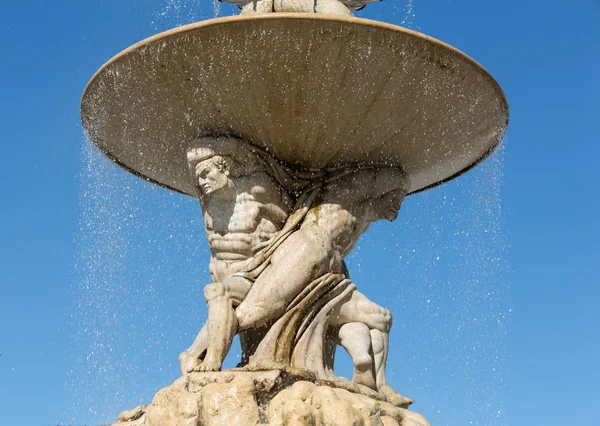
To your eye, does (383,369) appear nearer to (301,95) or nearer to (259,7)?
(301,95)

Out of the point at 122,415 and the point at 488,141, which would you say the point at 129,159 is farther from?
the point at 488,141

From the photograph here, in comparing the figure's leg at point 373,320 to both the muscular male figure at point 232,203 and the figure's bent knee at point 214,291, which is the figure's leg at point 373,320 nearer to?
the muscular male figure at point 232,203

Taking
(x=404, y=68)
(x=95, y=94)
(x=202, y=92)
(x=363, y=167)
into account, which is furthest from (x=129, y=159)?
(x=404, y=68)


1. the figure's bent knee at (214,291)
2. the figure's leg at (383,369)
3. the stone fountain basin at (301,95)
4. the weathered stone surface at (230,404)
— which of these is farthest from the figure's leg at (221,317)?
the stone fountain basin at (301,95)

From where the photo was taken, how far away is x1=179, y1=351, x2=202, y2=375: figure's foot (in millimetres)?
7841

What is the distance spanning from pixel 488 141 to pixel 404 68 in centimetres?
173

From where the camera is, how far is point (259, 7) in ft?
29.1

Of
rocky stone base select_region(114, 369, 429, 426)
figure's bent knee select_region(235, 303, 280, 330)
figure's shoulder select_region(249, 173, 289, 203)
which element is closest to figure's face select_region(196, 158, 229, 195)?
figure's shoulder select_region(249, 173, 289, 203)

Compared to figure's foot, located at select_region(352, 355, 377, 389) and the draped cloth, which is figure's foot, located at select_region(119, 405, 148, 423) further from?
figure's foot, located at select_region(352, 355, 377, 389)

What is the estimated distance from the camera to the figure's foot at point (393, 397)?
Answer: 8.23 metres

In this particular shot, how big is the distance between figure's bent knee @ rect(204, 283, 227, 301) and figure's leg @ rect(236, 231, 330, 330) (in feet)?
0.65

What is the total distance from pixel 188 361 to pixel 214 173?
5.24ft

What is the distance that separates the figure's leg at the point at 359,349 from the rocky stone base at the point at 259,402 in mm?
478

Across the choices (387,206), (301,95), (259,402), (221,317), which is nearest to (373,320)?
(387,206)
